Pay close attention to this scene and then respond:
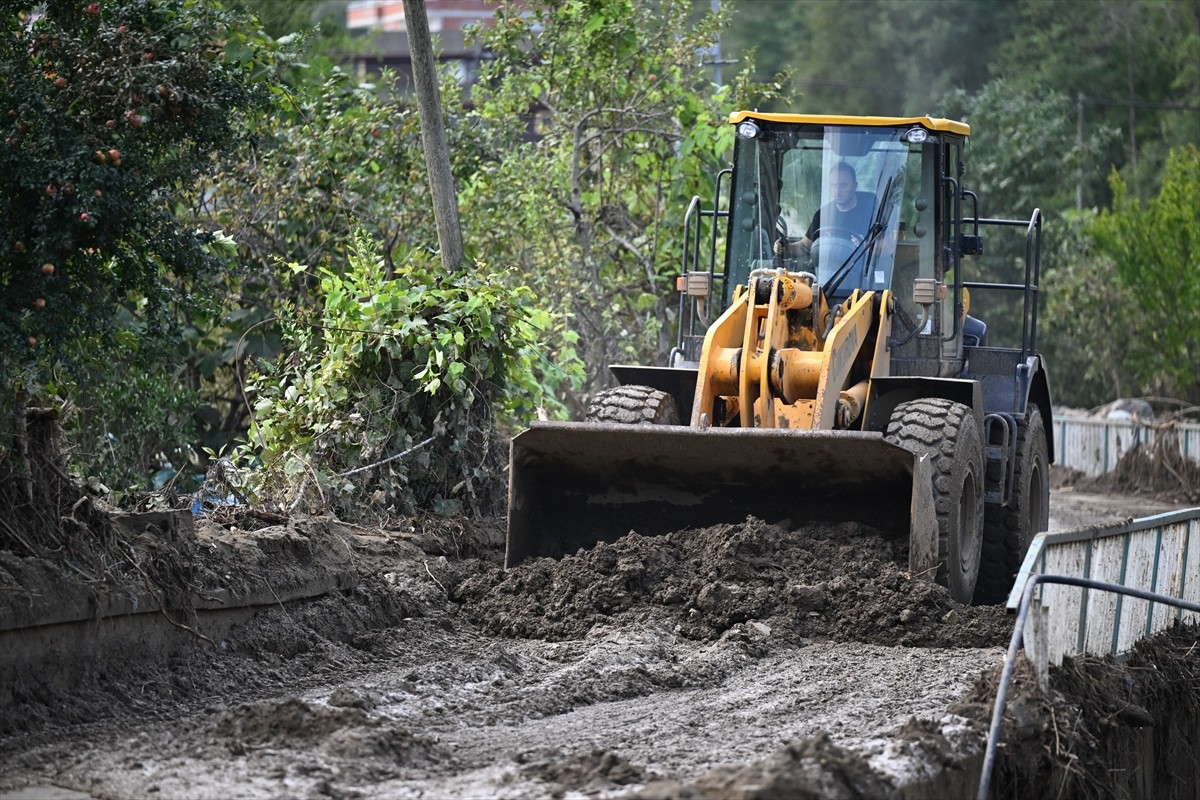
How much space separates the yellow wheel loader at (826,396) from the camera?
886cm

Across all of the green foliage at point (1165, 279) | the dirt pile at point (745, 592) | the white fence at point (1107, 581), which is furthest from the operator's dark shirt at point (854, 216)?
the green foliage at point (1165, 279)

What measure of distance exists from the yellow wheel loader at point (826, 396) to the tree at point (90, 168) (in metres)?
2.55

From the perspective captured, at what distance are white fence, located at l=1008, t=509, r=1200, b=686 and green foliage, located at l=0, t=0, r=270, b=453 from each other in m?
4.62

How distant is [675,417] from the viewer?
9898 millimetres

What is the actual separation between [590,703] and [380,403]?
4165mm

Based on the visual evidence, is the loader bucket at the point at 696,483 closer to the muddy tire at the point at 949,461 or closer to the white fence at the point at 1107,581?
the muddy tire at the point at 949,461

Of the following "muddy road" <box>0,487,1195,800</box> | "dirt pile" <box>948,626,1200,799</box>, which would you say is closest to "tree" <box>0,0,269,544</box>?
"muddy road" <box>0,487,1195,800</box>

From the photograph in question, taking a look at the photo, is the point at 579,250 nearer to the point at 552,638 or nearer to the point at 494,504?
the point at 494,504

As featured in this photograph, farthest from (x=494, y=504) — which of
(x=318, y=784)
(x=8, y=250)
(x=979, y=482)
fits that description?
(x=318, y=784)

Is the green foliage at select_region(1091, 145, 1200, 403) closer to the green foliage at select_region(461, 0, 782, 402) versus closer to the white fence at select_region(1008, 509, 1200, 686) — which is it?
the green foliage at select_region(461, 0, 782, 402)

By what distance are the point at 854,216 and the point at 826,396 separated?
1.59m

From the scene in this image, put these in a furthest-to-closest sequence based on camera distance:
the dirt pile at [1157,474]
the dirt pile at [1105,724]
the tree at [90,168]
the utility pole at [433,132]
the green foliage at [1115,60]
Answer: the green foliage at [1115,60]
the dirt pile at [1157,474]
the utility pole at [433,132]
the tree at [90,168]
the dirt pile at [1105,724]

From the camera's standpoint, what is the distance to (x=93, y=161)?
730cm

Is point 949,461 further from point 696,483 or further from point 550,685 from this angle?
point 550,685
